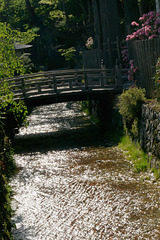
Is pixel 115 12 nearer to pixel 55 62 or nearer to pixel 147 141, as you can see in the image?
pixel 147 141

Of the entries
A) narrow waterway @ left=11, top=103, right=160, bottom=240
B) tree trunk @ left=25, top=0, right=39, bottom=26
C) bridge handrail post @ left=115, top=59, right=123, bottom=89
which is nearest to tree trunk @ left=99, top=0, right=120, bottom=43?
bridge handrail post @ left=115, top=59, right=123, bottom=89

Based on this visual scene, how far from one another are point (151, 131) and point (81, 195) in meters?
3.01

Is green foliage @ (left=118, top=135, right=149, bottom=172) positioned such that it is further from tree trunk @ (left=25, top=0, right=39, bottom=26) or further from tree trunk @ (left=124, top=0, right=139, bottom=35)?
tree trunk @ (left=25, top=0, right=39, bottom=26)

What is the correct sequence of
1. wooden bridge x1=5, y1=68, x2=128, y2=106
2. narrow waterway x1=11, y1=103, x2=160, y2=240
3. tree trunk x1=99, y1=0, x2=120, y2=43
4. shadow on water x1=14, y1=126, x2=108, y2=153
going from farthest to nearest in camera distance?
tree trunk x1=99, y1=0, x2=120, y2=43 → wooden bridge x1=5, y1=68, x2=128, y2=106 → shadow on water x1=14, y1=126, x2=108, y2=153 → narrow waterway x1=11, y1=103, x2=160, y2=240

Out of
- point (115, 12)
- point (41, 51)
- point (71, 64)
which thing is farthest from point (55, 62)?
point (115, 12)

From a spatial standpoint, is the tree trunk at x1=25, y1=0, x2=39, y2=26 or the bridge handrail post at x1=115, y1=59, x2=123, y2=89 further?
the tree trunk at x1=25, y1=0, x2=39, y2=26

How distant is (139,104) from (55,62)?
44158 mm

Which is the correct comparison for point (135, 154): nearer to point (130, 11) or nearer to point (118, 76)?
point (118, 76)

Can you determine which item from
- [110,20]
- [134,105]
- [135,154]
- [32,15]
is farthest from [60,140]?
[32,15]

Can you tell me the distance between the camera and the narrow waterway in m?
8.80

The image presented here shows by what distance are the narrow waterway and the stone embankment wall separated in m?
0.76

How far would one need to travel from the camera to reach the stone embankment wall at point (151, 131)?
38.2ft

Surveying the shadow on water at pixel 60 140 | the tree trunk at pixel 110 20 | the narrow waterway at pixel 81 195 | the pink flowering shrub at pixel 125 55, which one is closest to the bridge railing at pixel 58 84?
the pink flowering shrub at pixel 125 55

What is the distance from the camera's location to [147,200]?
996 cm
